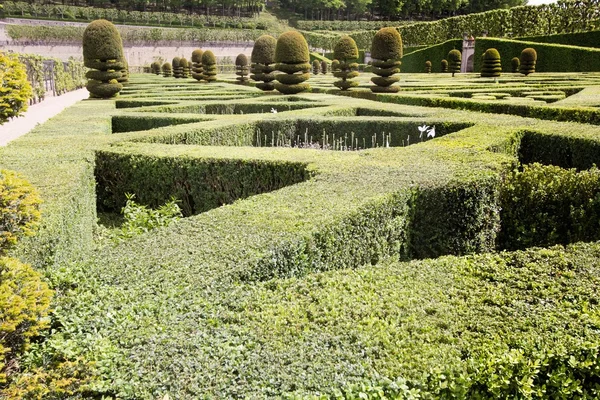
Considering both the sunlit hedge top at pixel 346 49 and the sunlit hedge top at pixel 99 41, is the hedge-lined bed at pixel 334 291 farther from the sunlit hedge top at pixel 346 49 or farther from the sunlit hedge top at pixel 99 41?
the sunlit hedge top at pixel 346 49

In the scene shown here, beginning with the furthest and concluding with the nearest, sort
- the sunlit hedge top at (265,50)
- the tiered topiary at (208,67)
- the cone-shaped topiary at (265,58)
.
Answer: the tiered topiary at (208,67)
the sunlit hedge top at (265,50)
the cone-shaped topiary at (265,58)

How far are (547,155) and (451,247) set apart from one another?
4.03 m

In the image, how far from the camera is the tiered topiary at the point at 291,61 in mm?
19625

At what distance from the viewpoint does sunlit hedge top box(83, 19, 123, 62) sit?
18.7 m

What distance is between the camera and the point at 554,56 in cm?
3322

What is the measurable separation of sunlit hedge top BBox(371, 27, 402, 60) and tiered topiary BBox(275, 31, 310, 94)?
2982 millimetres

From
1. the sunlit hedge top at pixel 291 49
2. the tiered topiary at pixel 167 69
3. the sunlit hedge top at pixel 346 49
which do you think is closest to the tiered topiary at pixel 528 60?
the sunlit hedge top at pixel 346 49

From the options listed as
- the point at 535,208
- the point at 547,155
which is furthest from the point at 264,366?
the point at 547,155

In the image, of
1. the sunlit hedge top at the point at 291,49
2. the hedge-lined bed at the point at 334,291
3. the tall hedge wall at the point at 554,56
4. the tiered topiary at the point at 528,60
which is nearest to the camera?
the hedge-lined bed at the point at 334,291

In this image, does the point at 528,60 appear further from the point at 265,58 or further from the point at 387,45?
the point at 265,58

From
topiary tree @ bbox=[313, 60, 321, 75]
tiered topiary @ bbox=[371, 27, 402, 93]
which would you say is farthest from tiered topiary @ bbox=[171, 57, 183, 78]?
tiered topiary @ bbox=[371, 27, 402, 93]

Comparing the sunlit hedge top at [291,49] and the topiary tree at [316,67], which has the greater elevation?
the topiary tree at [316,67]

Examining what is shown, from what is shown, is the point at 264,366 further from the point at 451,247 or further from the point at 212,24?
the point at 212,24

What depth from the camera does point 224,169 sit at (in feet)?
24.8
